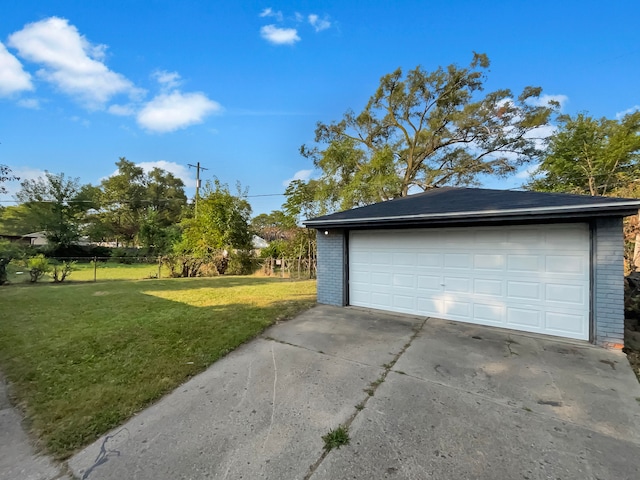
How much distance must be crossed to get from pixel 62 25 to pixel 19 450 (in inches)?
398

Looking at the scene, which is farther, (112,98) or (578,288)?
(112,98)

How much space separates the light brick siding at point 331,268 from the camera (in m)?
6.82

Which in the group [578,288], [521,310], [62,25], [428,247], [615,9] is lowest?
[521,310]

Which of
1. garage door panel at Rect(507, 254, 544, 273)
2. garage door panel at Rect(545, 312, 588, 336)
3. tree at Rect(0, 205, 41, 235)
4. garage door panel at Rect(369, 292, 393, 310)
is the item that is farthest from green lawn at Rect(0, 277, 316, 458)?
tree at Rect(0, 205, 41, 235)

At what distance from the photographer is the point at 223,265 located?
49.5ft

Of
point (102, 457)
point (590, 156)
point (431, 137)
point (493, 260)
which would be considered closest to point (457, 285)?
point (493, 260)

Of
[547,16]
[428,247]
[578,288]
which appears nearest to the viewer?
[578,288]

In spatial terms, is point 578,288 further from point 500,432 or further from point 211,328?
point 211,328

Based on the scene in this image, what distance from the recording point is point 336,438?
229cm

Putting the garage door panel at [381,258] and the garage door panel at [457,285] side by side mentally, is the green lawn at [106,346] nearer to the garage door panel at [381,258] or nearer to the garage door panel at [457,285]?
the garage door panel at [381,258]

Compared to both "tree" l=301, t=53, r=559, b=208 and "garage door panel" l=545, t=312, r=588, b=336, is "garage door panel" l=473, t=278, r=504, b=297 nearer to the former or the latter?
"garage door panel" l=545, t=312, r=588, b=336

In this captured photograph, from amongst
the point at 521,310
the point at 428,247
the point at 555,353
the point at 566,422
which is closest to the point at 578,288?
the point at 521,310

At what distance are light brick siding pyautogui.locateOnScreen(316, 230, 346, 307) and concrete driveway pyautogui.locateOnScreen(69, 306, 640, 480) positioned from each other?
104 inches

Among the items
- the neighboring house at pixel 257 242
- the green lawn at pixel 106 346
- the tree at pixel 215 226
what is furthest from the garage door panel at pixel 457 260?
the neighboring house at pixel 257 242
